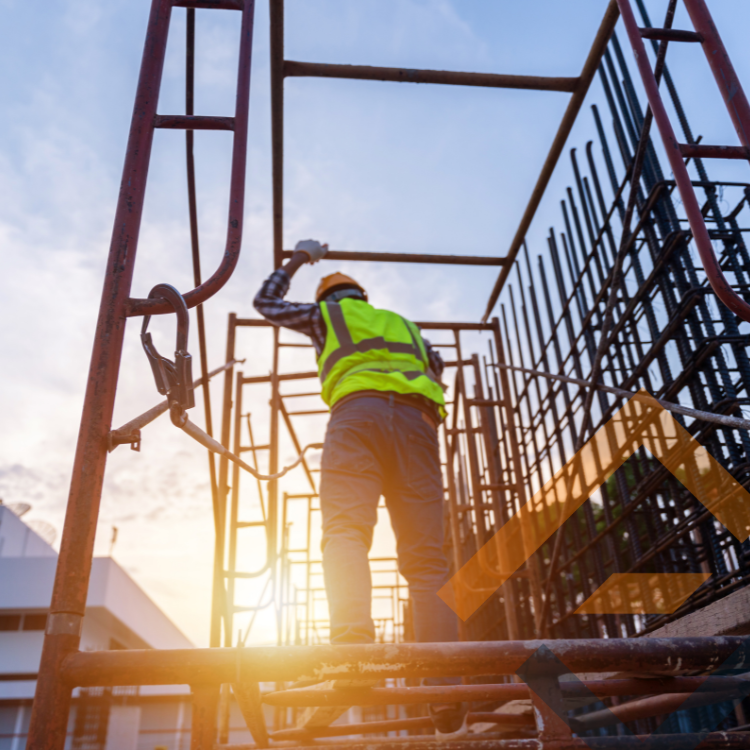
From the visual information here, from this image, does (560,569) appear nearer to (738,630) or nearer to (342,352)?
(342,352)

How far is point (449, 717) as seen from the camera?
2.76 meters

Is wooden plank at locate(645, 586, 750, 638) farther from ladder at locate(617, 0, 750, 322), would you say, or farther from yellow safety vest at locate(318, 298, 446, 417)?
yellow safety vest at locate(318, 298, 446, 417)

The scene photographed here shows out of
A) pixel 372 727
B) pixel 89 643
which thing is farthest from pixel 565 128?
pixel 89 643

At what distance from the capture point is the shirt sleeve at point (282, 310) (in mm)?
3709

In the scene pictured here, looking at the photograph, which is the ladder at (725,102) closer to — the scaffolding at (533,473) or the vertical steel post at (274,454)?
the scaffolding at (533,473)

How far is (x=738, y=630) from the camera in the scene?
2.19 meters

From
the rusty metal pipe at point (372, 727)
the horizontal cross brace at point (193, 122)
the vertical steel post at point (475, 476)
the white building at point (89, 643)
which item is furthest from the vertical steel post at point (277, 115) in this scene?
the white building at point (89, 643)

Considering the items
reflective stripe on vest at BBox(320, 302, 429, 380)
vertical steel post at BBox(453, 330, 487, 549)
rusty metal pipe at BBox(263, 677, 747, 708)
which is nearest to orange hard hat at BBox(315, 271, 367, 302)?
reflective stripe on vest at BBox(320, 302, 429, 380)

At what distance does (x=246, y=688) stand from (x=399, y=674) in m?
0.36

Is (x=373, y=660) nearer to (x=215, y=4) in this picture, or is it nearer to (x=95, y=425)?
(x=95, y=425)

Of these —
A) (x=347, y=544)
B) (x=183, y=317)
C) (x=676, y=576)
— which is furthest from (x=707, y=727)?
(x=183, y=317)

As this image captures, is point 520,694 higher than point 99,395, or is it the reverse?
point 99,395

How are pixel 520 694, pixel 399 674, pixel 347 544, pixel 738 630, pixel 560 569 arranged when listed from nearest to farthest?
1. pixel 399 674
2. pixel 520 694
3. pixel 738 630
4. pixel 347 544
5. pixel 560 569

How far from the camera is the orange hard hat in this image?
14.2ft
